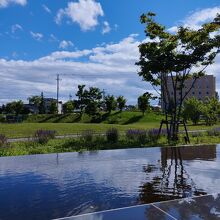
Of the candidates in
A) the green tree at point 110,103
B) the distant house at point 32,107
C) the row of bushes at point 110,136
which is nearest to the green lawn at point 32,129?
the row of bushes at point 110,136

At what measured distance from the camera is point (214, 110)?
60.2m

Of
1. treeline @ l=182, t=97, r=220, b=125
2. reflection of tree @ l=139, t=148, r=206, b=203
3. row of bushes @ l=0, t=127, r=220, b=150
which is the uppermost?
treeline @ l=182, t=97, r=220, b=125

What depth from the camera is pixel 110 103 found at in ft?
204

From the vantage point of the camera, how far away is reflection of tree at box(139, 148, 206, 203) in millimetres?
6298

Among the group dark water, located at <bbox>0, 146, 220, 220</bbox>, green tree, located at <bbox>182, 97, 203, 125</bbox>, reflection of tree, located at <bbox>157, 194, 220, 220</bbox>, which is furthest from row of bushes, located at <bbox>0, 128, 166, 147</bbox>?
green tree, located at <bbox>182, 97, 203, 125</bbox>

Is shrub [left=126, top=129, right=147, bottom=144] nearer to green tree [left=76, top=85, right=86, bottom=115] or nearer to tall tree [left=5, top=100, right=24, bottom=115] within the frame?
green tree [left=76, top=85, right=86, bottom=115]

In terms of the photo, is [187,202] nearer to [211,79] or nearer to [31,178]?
[31,178]

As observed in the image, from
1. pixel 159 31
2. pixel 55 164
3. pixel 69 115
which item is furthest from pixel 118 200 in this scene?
pixel 69 115

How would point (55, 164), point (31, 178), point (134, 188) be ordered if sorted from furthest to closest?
point (55, 164) → point (31, 178) → point (134, 188)

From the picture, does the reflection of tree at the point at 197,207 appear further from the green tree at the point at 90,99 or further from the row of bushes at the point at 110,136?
the green tree at the point at 90,99

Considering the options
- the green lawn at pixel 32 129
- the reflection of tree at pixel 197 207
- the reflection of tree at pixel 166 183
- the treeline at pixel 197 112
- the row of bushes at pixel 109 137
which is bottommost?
the reflection of tree at pixel 197 207

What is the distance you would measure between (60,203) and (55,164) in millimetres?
4000

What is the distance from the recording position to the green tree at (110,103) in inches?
2451

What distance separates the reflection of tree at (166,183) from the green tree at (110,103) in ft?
171
